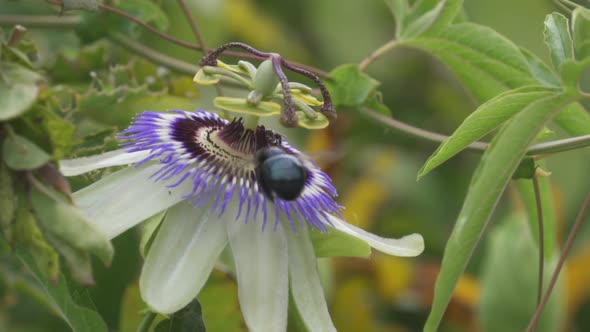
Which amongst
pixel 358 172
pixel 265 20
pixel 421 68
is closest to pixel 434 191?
pixel 358 172

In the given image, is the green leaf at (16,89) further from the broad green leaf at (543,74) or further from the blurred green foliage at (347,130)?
the broad green leaf at (543,74)

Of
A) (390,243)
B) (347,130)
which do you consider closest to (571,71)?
(390,243)

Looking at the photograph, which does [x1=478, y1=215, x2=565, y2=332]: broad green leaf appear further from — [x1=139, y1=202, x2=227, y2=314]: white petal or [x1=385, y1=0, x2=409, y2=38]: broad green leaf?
[x1=139, y1=202, x2=227, y2=314]: white petal

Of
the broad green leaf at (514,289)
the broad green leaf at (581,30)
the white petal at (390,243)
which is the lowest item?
the broad green leaf at (514,289)

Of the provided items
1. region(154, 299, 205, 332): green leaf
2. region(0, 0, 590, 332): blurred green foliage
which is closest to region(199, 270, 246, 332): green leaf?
region(0, 0, 590, 332): blurred green foliage

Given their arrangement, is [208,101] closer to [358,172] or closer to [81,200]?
[358,172]

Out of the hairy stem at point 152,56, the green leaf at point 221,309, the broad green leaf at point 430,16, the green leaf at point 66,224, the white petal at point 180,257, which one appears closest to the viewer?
the green leaf at point 66,224

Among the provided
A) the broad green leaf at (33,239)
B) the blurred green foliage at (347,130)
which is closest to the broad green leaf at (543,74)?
the blurred green foliage at (347,130)

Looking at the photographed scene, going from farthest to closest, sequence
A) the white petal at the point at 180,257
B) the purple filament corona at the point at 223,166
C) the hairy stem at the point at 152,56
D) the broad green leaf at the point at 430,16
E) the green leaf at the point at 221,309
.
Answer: the hairy stem at the point at 152,56 < the broad green leaf at the point at 430,16 < the green leaf at the point at 221,309 < the purple filament corona at the point at 223,166 < the white petal at the point at 180,257
